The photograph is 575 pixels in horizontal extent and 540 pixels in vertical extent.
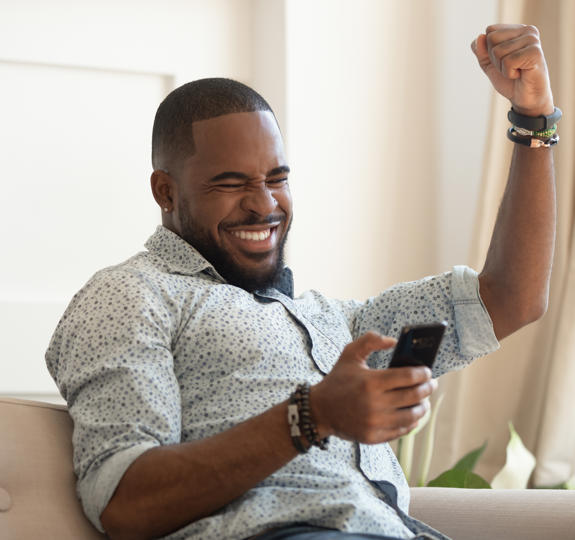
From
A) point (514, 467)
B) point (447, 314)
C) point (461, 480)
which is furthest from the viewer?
point (514, 467)

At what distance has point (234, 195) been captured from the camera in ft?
4.51

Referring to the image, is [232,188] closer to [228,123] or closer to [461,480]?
[228,123]

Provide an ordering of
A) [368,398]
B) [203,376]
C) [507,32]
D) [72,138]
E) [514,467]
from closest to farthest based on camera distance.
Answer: [368,398] → [203,376] → [507,32] → [514,467] → [72,138]

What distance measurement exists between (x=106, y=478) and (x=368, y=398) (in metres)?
0.33

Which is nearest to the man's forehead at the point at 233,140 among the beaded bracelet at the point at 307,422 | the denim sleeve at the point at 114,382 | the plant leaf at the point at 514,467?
the denim sleeve at the point at 114,382

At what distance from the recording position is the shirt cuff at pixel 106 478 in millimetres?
1057

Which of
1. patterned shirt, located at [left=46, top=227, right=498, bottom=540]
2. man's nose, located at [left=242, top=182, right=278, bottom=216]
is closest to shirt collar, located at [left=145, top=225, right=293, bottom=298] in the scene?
patterned shirt, located at [left=46, top=227, right=498, bottom=540]

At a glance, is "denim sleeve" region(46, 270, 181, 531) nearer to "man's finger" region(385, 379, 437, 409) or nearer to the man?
the man

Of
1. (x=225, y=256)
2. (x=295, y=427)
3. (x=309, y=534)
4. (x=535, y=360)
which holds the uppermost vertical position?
(x=225, y=256)

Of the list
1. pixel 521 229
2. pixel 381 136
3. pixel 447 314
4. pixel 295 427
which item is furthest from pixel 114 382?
pixel 381 136

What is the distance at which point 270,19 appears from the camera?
8.04 ft

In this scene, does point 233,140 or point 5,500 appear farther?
point 233,140

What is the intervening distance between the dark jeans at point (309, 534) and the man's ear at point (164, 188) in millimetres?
582

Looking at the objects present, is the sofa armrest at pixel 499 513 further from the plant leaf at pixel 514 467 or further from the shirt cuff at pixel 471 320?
the plant leaf at pixel 514 467
